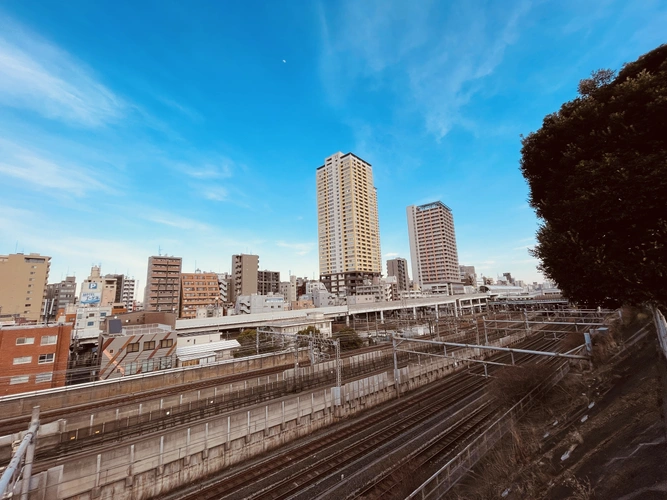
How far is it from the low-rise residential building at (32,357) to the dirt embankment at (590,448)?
96.0 feet

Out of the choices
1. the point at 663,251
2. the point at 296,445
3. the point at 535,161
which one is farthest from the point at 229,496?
the point at 535,161

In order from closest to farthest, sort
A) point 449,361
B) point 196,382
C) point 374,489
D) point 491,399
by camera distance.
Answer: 1. point 374,489
2. point 491,399
3. point 196,382
4. point 449,361

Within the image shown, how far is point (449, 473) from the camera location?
26.5 ft

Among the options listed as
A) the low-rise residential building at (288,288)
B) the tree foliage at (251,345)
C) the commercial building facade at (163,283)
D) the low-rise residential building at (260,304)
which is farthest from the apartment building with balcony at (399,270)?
the tree foliage at (251,345)

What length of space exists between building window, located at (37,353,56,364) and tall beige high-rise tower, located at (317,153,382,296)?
67.2 m

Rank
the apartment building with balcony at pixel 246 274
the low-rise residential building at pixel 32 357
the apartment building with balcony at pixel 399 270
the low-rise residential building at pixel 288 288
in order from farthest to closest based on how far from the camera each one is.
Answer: the apartment building with balcony at pixel 399 270
the low-rise residential building at pixel 288 288
the apartment building with balcony at pixel 246 274
the low-rise residential building at pixel 32 357

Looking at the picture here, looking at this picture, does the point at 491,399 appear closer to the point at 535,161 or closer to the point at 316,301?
the point at 535,161

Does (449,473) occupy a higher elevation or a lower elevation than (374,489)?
higher

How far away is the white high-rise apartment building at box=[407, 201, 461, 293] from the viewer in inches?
4552

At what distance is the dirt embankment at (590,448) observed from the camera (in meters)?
5.35

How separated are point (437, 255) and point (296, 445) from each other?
113020 mm

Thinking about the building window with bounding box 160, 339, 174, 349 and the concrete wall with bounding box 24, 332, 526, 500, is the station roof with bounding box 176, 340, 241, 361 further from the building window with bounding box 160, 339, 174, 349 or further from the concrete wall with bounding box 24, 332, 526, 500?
the concrete wall with bounding box 24, 332, 526, 500

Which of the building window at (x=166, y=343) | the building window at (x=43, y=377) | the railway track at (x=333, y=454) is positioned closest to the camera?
the railway track at (x=333, y=454)

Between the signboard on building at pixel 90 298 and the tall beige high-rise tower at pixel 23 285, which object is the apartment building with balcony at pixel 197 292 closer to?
the signboard on building at pixel 90 298
